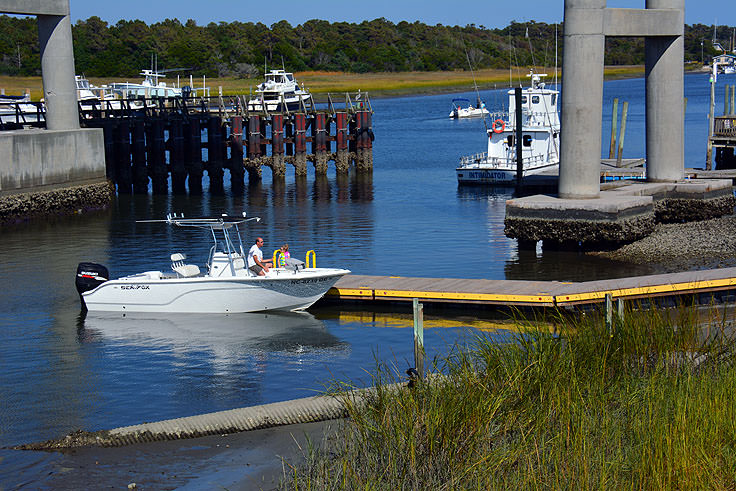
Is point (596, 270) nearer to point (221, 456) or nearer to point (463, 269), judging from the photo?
point (463, 269)

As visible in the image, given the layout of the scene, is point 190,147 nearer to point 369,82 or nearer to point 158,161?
point 158,161

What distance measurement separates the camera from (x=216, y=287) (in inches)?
789

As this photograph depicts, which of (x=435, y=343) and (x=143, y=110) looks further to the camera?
(x=143, y=110)

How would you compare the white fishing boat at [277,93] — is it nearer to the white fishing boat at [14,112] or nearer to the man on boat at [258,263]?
the white fishing boat at [14,112]

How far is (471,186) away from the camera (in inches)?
1786

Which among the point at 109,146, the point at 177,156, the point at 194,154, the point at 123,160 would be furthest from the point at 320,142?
the point at 109,146

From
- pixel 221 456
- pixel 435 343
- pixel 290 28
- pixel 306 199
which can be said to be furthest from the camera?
pixel 290 28

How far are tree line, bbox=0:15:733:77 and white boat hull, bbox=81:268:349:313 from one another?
3165 inches

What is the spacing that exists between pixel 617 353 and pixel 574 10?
15770mm

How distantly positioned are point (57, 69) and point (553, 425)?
32.0m

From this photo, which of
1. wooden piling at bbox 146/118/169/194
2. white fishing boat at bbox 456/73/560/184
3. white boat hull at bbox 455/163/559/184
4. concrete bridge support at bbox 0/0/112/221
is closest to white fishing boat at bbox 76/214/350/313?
concrete bridge support at bbox 0/0/112/221

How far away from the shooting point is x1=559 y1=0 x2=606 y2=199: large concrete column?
24.8 metres

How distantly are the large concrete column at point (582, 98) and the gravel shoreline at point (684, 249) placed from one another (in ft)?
6.41

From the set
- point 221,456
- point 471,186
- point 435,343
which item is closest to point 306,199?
point 471,186
